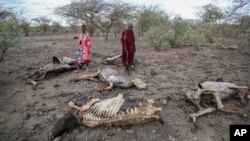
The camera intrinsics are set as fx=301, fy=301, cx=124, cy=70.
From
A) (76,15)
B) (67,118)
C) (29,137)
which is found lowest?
(29,137)

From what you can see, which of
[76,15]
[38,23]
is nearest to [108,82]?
[76,15]

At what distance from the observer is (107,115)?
501 centimetres

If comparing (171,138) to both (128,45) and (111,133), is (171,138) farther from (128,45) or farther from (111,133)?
(128,45)

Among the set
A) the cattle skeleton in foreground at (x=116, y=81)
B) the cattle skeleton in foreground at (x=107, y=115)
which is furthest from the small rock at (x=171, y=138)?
the cattle skeleton in foreground at (x=116, y=81)

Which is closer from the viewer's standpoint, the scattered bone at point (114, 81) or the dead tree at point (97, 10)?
the scattered bone at point (114, 81)

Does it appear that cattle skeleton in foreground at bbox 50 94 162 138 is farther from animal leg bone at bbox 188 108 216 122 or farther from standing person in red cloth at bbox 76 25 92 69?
standing person in red cloth at bbox 76 25 92 69

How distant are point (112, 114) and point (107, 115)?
96 millimetres

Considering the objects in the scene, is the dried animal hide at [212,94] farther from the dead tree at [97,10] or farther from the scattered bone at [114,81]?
the dead tree at [97,10]

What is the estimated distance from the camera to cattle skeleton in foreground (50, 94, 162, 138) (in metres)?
4.94

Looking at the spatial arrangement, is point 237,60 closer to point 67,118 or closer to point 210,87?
point 210,87

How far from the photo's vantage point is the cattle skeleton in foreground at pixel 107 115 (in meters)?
4.94

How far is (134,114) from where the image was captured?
4938 millimetres

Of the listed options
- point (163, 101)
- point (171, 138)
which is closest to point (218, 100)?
point (163, 101)

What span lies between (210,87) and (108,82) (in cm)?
248
